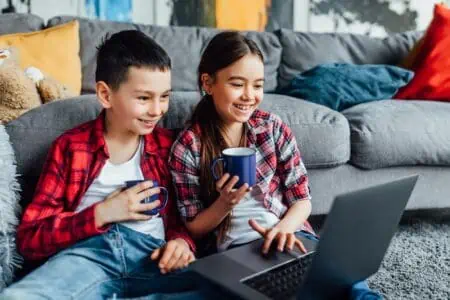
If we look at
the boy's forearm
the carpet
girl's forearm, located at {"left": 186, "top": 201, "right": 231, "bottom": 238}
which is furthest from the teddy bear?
the carpet

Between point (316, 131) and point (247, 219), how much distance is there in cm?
62

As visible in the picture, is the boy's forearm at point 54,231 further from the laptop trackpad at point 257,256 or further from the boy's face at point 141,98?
the laptop trackpad at point 257,256

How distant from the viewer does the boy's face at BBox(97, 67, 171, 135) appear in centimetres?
142

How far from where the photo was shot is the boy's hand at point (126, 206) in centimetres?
133

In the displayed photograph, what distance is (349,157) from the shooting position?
6.85 feet

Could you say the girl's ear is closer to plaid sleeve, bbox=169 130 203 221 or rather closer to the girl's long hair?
the girl's long hair

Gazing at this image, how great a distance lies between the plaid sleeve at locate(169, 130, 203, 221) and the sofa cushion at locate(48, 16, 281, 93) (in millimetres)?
1110

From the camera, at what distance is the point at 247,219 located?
1.47m

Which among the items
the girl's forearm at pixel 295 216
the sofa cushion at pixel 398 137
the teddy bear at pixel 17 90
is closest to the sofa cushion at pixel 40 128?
the teddy bear at pixel 17 90

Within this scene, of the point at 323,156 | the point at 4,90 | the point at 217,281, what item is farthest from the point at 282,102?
the point at 217,281

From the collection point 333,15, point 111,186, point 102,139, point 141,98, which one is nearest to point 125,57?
point 141,98

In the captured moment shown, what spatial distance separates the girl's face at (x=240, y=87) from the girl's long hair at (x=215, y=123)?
0.7 inches

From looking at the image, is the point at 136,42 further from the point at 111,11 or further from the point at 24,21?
the point at 111,11

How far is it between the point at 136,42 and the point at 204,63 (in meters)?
0.19
